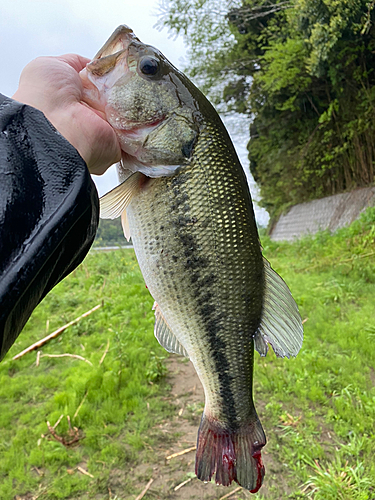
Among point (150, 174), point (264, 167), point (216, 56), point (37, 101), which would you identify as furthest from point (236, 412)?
point (216, 56)

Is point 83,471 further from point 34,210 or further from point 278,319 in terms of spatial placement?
point 34,210

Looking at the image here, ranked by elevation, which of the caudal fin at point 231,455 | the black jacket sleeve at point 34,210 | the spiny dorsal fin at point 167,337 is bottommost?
the caudal fin at point 231,455

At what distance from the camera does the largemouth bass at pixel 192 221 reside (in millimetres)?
1367

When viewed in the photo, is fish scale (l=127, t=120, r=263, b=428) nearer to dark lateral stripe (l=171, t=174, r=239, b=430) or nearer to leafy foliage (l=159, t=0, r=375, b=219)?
dark lateral stripe (l=171, t=174, r=239, b=430)

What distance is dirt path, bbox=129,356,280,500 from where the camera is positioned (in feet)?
9.04

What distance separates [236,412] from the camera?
1.52 metres

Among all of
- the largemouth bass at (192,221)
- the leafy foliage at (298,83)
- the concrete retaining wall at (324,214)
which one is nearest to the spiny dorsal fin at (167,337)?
the largemouth bass at (192,221)

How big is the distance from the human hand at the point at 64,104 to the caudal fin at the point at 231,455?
4.04 ft

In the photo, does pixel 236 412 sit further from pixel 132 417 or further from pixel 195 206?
pixel 132 417

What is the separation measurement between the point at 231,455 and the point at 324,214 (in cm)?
1083

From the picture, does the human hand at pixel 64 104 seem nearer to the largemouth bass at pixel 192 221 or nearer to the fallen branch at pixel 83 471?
the largemouth bass at pixel 192 221

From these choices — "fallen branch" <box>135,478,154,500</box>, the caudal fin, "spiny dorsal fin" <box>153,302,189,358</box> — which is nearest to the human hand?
"spiny dorsal fin" <box>153,302,189,358</box>

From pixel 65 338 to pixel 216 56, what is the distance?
13260 mm

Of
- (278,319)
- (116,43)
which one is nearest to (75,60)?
(116,43)
